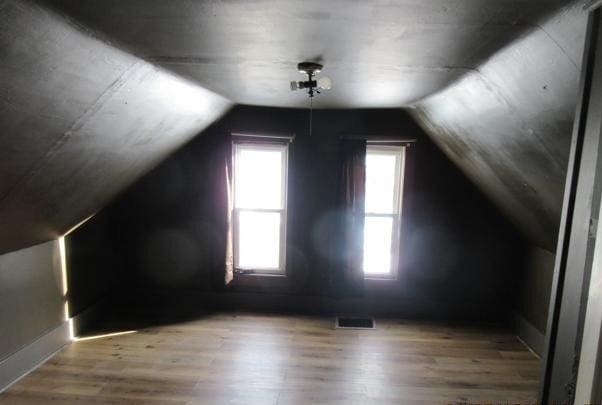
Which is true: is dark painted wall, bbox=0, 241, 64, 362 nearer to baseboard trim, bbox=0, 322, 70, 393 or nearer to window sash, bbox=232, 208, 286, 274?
baseboard trim, bbox=0, 322, 70, 393

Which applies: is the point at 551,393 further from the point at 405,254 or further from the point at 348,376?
the point at 405,254

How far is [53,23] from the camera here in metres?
1.30

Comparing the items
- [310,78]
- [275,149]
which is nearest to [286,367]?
[275,149]

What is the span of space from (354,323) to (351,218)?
113cm

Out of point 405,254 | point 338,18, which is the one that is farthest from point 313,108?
point 338,18

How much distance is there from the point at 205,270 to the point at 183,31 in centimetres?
316

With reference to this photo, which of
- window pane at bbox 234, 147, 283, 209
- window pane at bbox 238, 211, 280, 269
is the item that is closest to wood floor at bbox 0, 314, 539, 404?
window pane at bbox 238, 211, 280, 269

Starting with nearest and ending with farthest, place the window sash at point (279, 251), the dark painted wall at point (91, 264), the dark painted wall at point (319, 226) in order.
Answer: the dark painted wall at point (91, 264) → the dark painted wall at point (319, 226) → the window sash at point (279, 251)

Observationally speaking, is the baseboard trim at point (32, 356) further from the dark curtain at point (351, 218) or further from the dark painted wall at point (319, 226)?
the dark curtain at point (351, 218)

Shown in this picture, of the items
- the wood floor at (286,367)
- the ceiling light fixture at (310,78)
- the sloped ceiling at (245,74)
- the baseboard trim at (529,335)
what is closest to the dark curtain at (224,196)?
the wood floor at (286,367)

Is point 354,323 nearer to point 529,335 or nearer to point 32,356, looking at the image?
point 529,335

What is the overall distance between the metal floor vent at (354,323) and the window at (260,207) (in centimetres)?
88

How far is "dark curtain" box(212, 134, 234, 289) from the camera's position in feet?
13.1

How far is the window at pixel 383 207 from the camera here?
4.05 m
